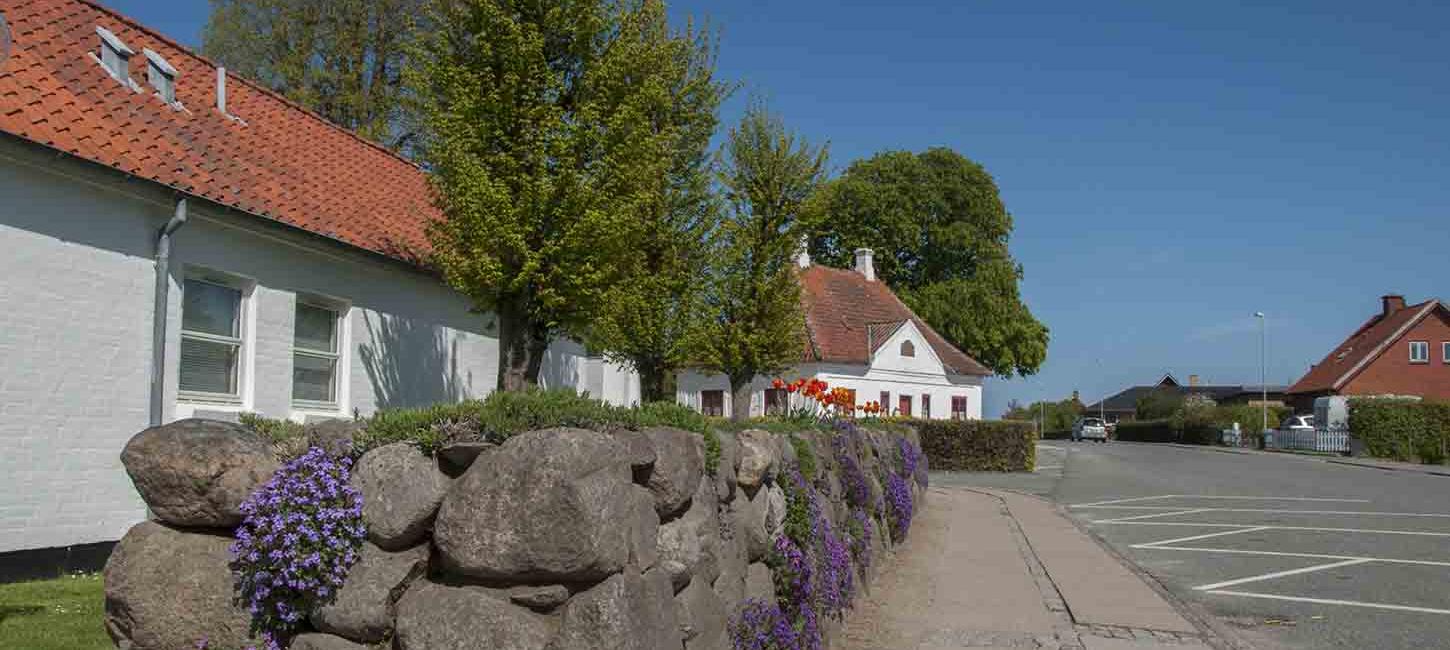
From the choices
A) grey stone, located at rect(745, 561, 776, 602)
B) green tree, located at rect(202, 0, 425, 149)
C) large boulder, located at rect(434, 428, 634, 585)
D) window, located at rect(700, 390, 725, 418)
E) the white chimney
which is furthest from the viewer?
the white chimney

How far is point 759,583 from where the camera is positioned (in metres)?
6.36

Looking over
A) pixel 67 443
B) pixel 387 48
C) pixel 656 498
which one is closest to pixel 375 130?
pixel 387 48

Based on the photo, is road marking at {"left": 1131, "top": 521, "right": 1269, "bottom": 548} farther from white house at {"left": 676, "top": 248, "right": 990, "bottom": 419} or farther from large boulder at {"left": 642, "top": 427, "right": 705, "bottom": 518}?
white house at {"left": 676, "top": 248, "right": 990, "bottom": 419}

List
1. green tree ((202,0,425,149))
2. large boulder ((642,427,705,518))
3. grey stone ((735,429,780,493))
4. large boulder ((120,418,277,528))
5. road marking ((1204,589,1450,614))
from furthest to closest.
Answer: green tree ((202,0,425,149)), road marking ((1204,589,1450,614)), grey stone ((735,429,780,493)), large boulder ((642,427,705,518)), large boulder ((120,418,277,528))

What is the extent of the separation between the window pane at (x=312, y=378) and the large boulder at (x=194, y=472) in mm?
6822

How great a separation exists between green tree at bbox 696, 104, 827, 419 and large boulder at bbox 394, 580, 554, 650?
10.7 m

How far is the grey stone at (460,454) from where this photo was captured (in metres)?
4.43

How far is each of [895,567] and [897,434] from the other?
12.9 ft

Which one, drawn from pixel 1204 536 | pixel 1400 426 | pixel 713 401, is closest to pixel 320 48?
pixel 713 401

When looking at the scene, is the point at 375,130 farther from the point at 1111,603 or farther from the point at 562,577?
the point at 562,577

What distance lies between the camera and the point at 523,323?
11.3 m

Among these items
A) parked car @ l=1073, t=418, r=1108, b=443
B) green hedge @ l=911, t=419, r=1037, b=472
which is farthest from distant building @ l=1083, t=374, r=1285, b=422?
green hedge @ l=911, t=419, r=1037, b=472

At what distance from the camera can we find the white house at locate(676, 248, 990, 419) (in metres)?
34.0

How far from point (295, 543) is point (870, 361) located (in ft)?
104
